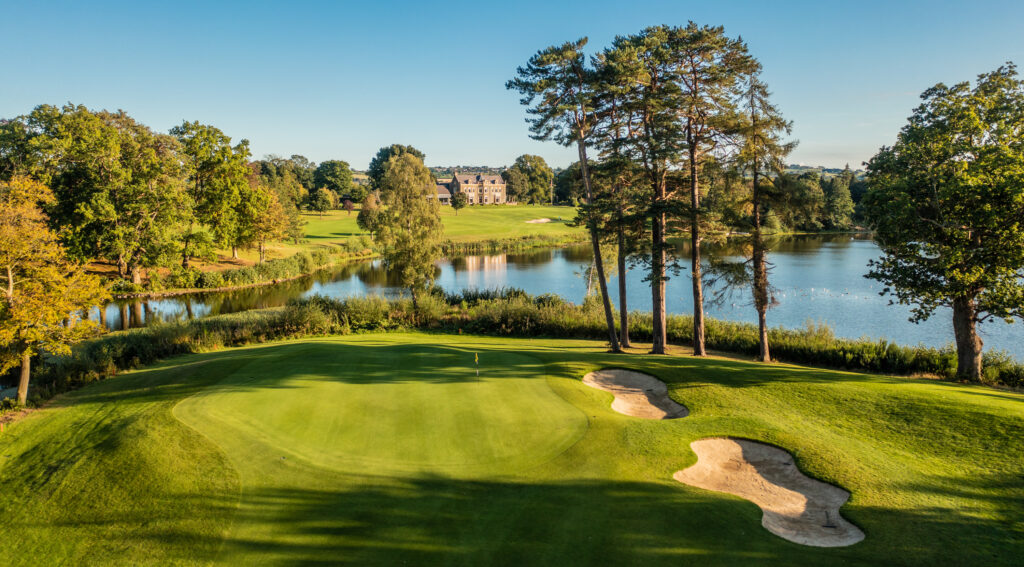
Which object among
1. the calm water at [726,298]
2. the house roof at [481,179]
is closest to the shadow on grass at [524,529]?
the calm water at [726,298]

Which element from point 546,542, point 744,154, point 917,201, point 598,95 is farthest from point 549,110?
point 546,542

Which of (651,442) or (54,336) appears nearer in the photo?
(651,442)

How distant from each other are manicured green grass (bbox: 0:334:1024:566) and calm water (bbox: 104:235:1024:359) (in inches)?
405

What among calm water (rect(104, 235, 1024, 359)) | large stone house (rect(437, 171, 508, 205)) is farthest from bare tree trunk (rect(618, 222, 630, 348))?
large stone house (rect(437, 171, 508, 205))

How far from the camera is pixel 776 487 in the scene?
7629 mm

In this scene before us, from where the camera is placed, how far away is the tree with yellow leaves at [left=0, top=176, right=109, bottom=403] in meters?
12.7

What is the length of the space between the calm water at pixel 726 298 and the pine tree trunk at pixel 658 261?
2.99 metres

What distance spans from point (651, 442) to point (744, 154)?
13.6 meters

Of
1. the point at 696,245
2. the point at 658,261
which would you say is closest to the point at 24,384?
the point at 658,261

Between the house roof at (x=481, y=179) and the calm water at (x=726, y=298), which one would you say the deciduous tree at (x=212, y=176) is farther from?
the house roof at (x=481, y=179)

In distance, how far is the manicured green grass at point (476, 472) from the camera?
241 inches

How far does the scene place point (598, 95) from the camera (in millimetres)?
19906

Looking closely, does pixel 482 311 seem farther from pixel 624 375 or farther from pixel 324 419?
pixel 324 419

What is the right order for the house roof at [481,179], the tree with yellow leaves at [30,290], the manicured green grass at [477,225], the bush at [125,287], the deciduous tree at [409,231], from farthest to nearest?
the house roof at [481,179]
the manicured green grass at [477,225]
the bush at [125,287]
the deciduous tree at [409,231]
the tree with yellow leaves at [30,290]
